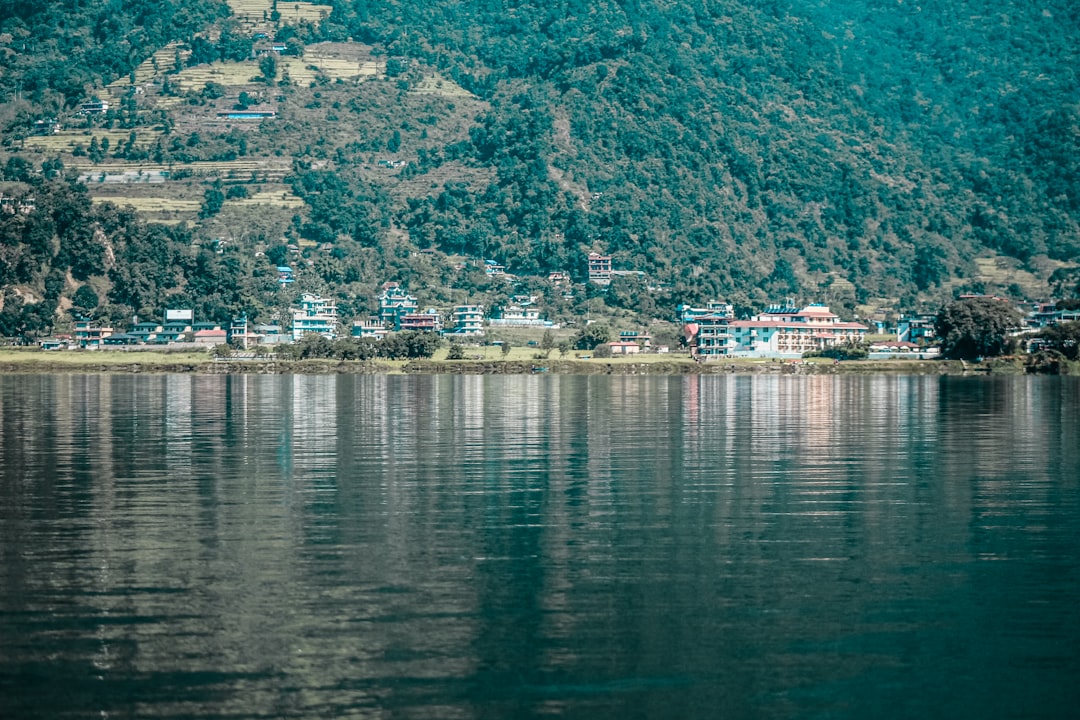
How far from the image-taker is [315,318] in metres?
162

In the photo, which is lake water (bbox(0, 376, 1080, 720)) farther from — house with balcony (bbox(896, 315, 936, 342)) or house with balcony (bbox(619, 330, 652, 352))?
house with balcony (bbox(896, 315, 936, 342))

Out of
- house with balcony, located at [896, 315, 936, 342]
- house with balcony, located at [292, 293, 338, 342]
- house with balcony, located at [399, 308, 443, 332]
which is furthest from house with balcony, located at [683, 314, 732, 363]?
house with balcony, located at [292, 293, 338, 342]

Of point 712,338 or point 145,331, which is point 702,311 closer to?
point 712,338

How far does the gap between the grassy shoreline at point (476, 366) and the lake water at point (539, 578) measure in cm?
7570

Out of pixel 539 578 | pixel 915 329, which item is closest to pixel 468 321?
pixel 915 329

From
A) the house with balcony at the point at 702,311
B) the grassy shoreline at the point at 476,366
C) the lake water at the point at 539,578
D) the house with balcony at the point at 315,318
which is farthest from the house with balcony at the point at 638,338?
the lake water at the point at 539,578

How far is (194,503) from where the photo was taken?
31031mm

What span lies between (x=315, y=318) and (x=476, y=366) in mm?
44143

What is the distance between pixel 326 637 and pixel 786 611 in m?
6.67

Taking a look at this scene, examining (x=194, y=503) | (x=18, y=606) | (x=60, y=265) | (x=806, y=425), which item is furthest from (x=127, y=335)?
(x=18, y=606)

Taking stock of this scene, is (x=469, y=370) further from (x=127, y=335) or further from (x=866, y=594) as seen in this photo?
(x=866, y=594)

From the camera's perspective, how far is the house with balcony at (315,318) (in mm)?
160375

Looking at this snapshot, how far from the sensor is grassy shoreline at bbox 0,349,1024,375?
400 ft

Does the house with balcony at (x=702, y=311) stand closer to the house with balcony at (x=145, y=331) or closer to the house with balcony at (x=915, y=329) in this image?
the house with balcony at (x=915, y=329)
